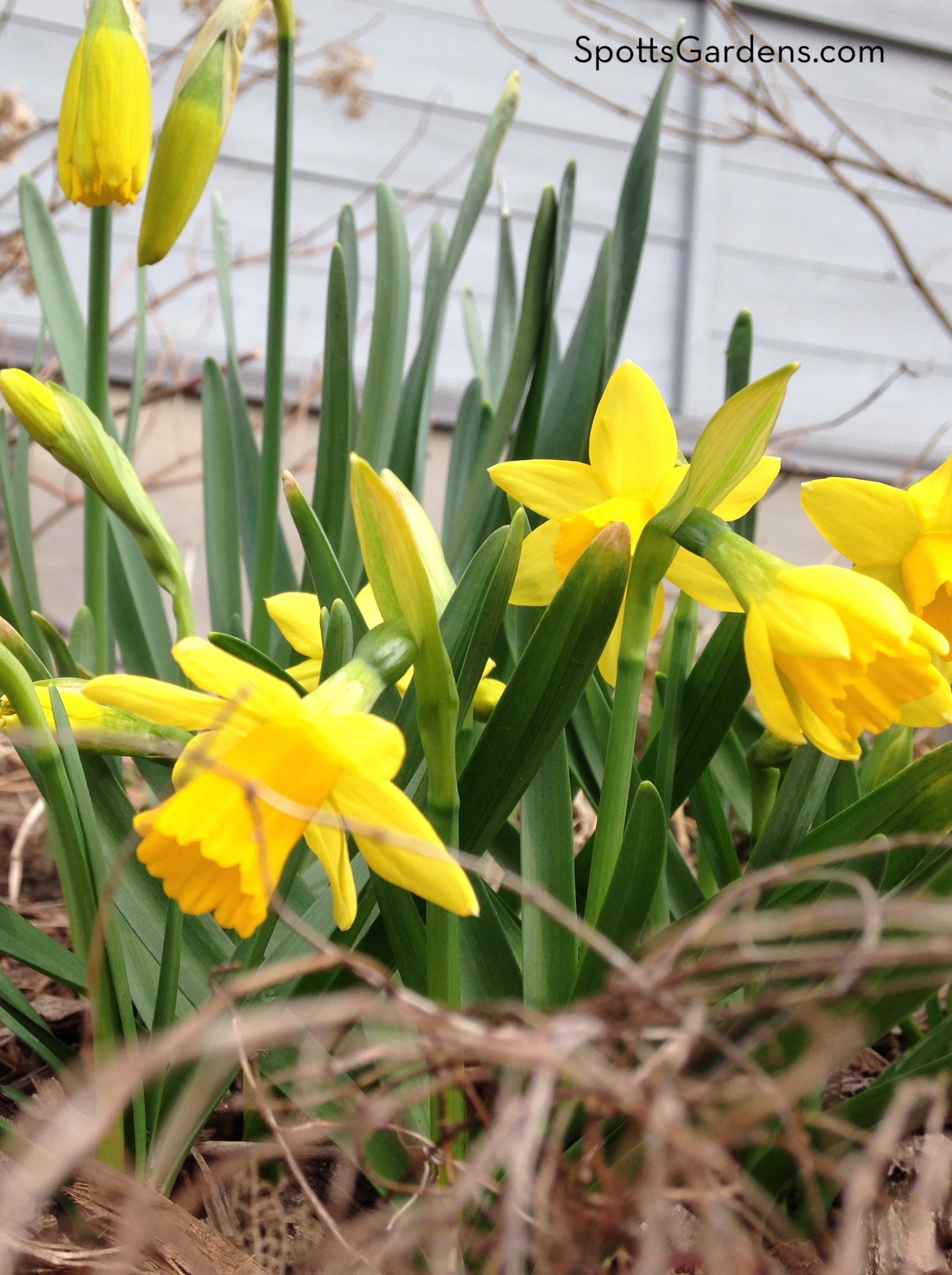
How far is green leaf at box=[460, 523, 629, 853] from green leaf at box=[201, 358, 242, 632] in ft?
1.73

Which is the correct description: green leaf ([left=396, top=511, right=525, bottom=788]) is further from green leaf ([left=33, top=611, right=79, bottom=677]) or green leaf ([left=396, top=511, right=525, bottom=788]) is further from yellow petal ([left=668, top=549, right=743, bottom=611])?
green leaf ([left=33, top=611, right=79, bottom=677])

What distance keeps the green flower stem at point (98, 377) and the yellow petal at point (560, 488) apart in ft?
0.99

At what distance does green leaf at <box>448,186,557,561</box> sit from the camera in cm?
64

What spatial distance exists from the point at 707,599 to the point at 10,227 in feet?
6.60

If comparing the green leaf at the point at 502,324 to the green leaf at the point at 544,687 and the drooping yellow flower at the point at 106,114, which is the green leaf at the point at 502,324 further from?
the green leaf at the point at 544,687

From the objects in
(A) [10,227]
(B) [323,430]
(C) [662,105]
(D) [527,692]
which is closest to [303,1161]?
(D) [527,692]

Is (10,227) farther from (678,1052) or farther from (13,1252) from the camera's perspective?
(678,1052)

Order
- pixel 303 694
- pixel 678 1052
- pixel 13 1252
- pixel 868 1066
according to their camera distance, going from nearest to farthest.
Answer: pixel 678 1052 < pixel 13 1252 < pixel 303 694 < pixel 868 1066

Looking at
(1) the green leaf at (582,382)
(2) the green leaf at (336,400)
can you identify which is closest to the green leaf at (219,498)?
(2) the green leaf at (336,400)

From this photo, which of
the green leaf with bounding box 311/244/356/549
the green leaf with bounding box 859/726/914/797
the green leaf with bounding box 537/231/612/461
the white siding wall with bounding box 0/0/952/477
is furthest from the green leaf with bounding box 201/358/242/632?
the white siding wall with bounding box 0/0/952/477

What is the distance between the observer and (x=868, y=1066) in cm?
61

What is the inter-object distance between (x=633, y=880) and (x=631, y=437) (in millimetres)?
193

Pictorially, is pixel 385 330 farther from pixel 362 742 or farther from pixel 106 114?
pixel 362 742

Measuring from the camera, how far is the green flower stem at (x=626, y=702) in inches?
15.6
